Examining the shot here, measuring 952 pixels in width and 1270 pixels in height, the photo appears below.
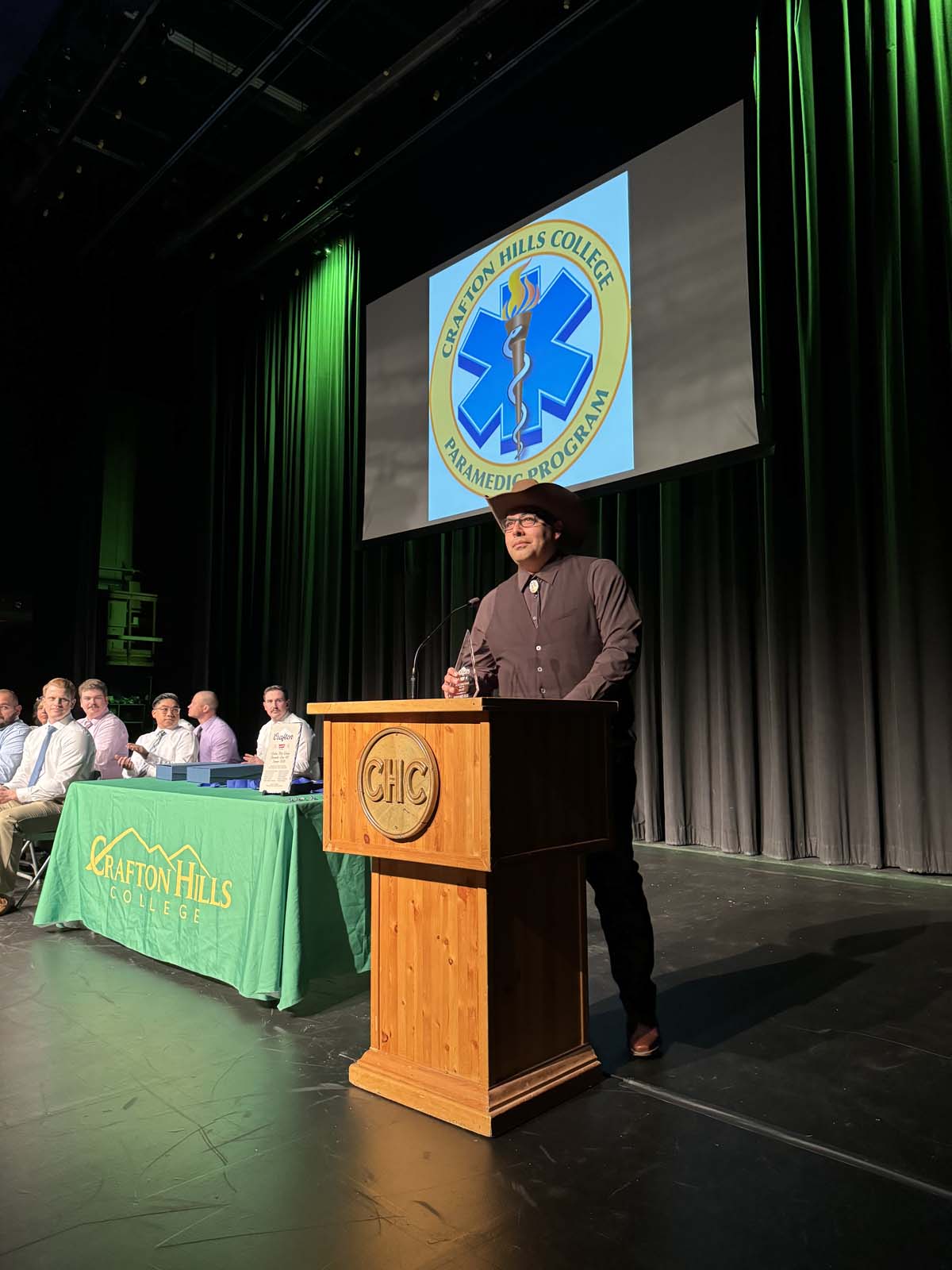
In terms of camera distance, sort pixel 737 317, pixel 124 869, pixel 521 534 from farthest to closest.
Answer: pixel 737 317
pixel 124 869
pixel 521 534

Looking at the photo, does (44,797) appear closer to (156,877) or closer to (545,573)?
(156,877)

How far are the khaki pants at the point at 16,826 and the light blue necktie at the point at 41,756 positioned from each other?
0.66ft

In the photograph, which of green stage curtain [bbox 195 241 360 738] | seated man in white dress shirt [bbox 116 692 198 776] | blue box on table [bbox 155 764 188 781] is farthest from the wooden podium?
green stage curtain [bbox 195 241 360 738]

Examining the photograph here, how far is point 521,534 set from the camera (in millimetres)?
2158

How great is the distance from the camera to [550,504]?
2150 mm

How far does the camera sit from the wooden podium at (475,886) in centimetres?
167

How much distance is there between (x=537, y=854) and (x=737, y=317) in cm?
394

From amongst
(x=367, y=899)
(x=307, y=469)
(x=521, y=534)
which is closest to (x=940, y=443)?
(x=521, y=534)

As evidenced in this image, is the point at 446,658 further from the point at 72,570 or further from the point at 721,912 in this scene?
the point at 72,570

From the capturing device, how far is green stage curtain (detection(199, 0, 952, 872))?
14.1 feet

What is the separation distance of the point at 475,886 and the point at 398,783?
0.28 metres

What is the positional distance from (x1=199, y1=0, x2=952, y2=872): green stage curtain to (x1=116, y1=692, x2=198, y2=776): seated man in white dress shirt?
2.90 m

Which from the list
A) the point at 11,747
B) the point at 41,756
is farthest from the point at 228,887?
the point at 11,747

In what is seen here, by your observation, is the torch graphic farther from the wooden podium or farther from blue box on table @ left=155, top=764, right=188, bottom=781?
the wooden podium
